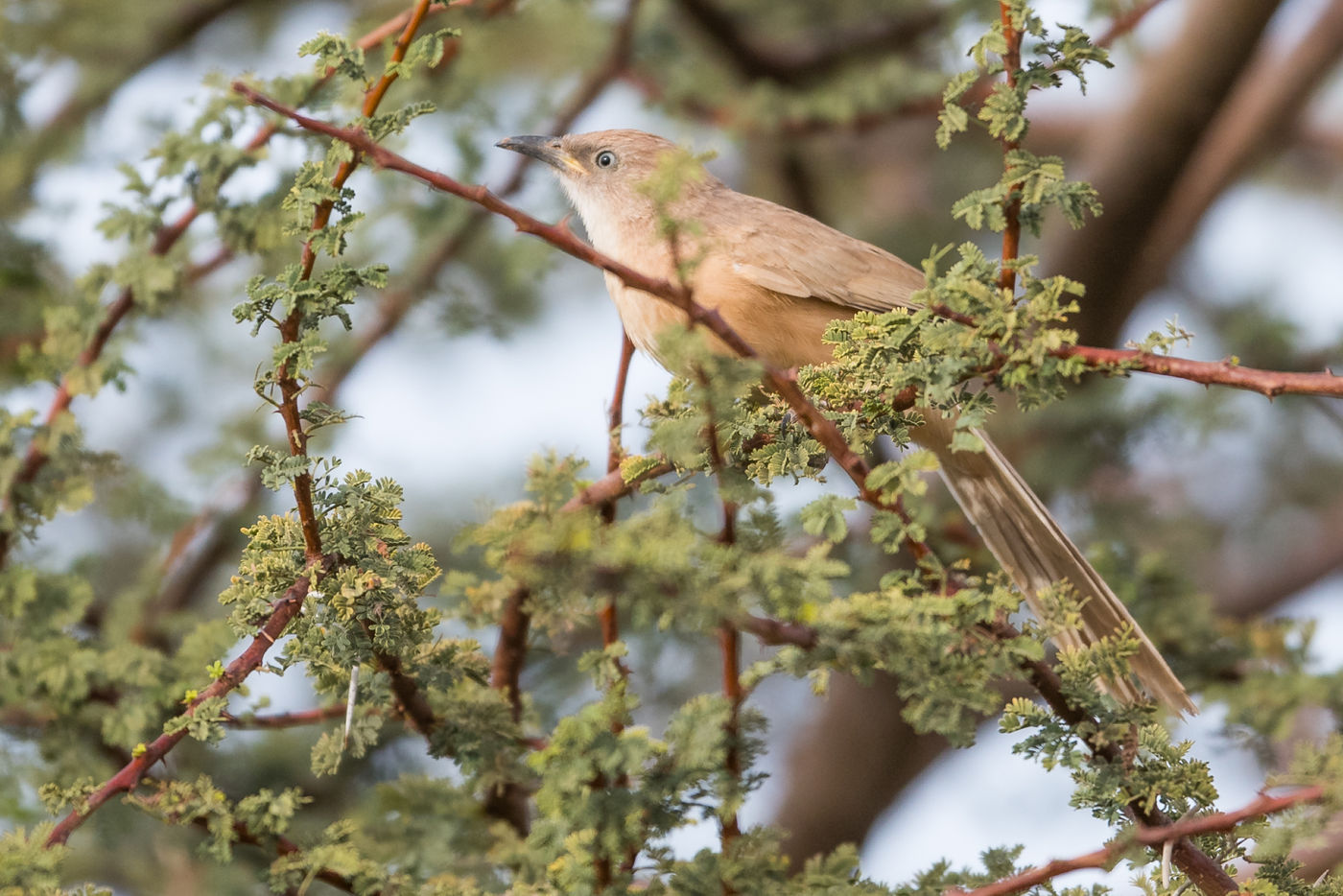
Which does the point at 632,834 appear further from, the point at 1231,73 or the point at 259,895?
the point at 1231,73

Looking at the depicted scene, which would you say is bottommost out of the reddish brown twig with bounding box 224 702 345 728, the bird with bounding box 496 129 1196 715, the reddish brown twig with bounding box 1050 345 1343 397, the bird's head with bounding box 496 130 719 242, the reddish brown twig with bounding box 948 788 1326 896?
the reddish brown twig with bounding box 948 788 1326 896

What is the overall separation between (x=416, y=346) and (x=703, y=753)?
532 cm

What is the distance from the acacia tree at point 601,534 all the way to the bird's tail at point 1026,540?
1.43 feet

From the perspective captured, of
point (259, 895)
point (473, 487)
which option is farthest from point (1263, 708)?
point (473, 487)

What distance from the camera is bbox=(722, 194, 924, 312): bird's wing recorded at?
443cm

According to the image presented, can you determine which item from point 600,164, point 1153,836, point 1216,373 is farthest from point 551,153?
point 1153,836

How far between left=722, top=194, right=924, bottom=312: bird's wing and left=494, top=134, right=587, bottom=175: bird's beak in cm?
96

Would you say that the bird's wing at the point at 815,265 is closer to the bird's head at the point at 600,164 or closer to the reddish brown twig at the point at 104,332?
the bird's head at the point at 600,164

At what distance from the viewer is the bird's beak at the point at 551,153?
541 cm

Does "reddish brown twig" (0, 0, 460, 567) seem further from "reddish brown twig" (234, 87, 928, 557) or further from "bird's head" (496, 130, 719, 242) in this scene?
"reddish brown twig" (234, 87, 928, 557)

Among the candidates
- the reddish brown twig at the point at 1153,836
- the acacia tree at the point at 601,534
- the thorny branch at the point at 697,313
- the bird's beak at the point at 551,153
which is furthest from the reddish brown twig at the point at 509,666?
the bird's beak at the point at 551,153

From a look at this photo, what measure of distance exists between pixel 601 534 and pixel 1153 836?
1.17 m

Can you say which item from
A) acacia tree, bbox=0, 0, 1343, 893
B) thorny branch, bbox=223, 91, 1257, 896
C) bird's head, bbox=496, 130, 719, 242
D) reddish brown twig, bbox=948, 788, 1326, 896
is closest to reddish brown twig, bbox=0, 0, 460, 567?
acacia tree, bbox=0, 0, 1343, 893

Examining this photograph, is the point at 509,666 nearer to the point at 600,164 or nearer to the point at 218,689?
the point at 218,689
